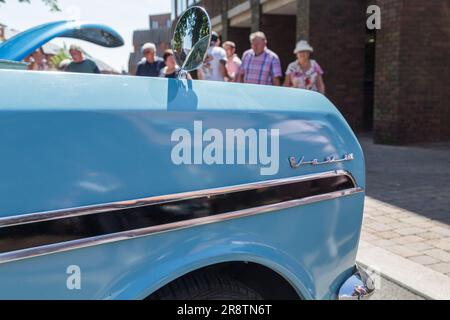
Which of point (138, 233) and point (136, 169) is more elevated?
point (136, 169)

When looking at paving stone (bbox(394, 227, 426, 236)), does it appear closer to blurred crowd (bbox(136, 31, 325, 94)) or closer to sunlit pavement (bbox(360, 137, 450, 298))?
sunlit pavement (bbox(360, 137, 450, 298))

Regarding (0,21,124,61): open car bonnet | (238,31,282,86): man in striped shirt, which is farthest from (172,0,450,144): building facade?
(0,21,124,61): open car bonnet

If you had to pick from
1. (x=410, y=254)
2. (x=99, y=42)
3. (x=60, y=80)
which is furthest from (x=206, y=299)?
(x=410, y=254)

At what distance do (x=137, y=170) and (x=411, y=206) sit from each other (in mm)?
4435

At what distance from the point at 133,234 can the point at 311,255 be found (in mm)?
803

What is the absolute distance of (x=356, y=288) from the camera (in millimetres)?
2066

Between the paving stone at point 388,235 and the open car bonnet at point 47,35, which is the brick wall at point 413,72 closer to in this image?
the paving stone at point 388,235

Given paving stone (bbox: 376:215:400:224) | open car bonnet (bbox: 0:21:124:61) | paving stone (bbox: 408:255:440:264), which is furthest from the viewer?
paving stone (bbox: 376:215:400:224)

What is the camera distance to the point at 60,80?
1401 millimetres

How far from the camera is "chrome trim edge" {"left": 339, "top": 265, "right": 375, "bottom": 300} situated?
2041 millimetres

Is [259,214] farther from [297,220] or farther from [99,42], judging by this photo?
[99,42]

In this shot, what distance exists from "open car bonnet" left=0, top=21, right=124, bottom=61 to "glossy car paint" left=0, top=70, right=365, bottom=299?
66cm

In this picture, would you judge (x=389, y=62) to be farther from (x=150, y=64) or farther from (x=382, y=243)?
(x=382, y=243)

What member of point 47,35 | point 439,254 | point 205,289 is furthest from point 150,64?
point 205,289
